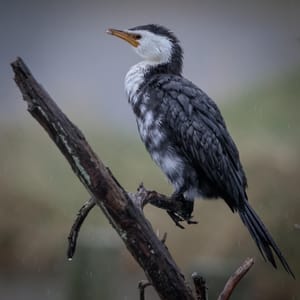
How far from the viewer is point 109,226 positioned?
6.97 ft

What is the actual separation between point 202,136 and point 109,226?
66 cm

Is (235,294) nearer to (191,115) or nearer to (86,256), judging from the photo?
(86,256)

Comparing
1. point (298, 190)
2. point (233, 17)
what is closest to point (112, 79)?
point (233, 17)

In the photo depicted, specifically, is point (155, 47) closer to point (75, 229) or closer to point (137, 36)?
point (137, 36)

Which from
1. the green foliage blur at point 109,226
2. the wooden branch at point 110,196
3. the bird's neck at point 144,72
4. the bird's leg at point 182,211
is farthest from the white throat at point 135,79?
the wooden branch at point 110,196

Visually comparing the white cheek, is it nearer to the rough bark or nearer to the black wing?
the black wing

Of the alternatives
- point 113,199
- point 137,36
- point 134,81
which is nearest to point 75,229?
point 113,199

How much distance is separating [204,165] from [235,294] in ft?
2.26

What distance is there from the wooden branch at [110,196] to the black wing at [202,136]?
1.33 feet

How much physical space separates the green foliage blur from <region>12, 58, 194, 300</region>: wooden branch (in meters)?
0.88

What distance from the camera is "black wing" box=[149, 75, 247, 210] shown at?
159cm

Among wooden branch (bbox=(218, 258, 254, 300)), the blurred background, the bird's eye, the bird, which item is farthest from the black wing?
the blurred background

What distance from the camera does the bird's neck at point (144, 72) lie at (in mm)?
1702

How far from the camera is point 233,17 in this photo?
216cm
